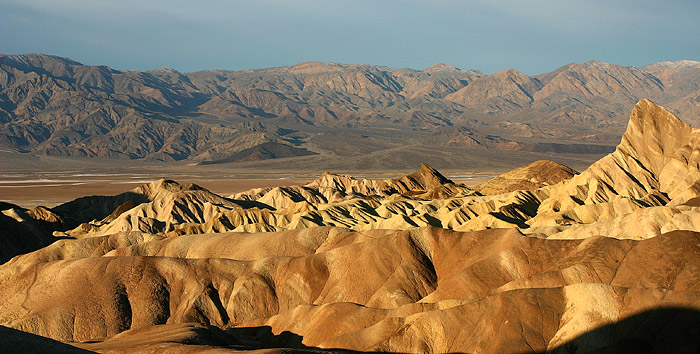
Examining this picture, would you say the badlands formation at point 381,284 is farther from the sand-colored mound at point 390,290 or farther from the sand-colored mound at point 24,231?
the sand-colored mound at point 24,231

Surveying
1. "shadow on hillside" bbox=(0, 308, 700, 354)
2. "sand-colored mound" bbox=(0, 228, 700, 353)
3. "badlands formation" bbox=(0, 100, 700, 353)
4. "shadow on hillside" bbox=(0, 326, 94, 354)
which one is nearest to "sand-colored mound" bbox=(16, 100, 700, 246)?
"badlands formation" bbox=(0, 100, 700, 353)

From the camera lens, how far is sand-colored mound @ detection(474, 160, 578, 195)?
127 meters

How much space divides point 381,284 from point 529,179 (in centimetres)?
8820

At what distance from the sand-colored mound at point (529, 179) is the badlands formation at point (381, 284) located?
39.6 meters

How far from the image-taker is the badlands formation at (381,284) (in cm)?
3297

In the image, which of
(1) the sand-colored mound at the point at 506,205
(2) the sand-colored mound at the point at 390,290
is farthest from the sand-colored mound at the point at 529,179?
(2) the sand-colored mound at the point at 390,290

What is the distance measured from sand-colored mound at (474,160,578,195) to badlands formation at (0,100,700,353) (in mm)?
39565

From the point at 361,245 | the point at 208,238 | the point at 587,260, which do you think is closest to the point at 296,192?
the point at 208,238

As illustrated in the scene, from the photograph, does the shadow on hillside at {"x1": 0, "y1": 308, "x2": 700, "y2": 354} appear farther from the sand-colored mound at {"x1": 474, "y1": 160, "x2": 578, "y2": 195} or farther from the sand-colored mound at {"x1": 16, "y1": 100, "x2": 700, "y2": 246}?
the sand-colored mound at {"x1": 474, "y1": 160, "x2": 578, "y2": 195}

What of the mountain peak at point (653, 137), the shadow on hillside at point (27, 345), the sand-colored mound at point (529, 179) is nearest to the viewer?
the shadow on hillside at point (27, 345)

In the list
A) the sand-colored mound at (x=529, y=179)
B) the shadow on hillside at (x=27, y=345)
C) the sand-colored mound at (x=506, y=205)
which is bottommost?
the sand-colored mound at (x=529, y=179)

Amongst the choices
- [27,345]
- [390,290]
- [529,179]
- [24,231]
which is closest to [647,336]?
[390,290]

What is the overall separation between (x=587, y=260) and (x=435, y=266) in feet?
38.0

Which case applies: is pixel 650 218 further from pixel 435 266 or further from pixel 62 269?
pixel 62 269
